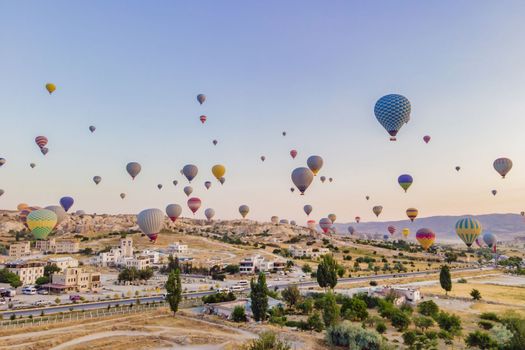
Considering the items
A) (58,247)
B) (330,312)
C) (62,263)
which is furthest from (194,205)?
(330,312)

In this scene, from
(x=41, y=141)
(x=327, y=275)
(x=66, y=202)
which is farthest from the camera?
(x=66, y=202)

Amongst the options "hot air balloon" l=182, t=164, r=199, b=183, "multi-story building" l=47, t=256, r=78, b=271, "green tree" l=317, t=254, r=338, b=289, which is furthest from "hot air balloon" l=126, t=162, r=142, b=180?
"green tree" l=317, t=254, r=338, b=289

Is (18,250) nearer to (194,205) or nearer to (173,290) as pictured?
(194,205)

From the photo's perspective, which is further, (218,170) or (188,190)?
(188,190)

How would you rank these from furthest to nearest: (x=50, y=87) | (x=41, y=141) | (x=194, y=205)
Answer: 1. (x=194, y=205)
2. (x=41, y=141)
3. (x=50, y=87)

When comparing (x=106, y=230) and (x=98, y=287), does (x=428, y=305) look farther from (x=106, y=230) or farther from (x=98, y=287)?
(x=106, y=230)

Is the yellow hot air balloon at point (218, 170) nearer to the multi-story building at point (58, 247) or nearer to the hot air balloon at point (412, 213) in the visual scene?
the hot air balloon at point (412, 213)
